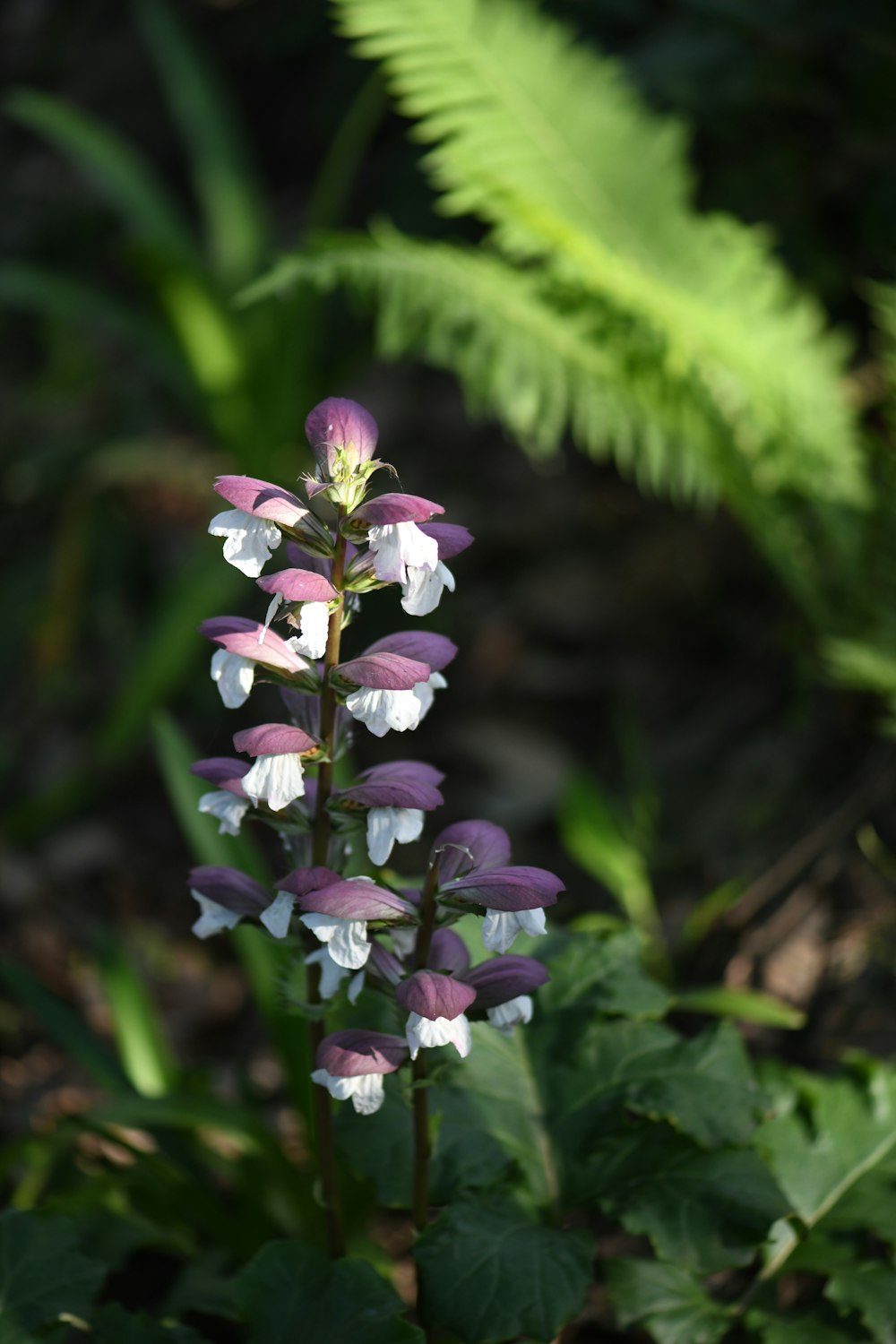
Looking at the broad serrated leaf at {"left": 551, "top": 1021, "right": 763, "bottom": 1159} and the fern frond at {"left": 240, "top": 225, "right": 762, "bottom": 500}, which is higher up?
the fern frond at {"left": 240, "top": 225, "right": 762, "bottom": 500}

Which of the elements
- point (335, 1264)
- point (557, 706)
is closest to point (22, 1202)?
point (335, 1264)

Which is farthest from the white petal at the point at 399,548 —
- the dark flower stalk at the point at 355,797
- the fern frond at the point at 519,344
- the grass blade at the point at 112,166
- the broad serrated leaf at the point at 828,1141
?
the grass blade at the point at 112,166

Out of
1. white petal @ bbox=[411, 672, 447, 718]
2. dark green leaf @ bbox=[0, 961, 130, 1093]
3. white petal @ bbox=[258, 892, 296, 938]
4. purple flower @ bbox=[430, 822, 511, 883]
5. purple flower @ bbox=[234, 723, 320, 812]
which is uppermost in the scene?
white petal @ bbox=[411, 672, 447, 718]

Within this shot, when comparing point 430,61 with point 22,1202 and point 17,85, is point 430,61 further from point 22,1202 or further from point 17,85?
point 17,85

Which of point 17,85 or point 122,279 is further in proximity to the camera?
point 17,85

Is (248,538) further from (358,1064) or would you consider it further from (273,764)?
(358,1064)

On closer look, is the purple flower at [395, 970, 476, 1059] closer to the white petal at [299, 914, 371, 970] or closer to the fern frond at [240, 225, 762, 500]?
Result: the white petal at [299, 914, 371, 970]

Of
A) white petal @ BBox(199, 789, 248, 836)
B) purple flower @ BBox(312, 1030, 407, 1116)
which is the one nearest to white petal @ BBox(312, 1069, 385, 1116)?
purple flower @ BBox(312, 1030, 407, 1116)
